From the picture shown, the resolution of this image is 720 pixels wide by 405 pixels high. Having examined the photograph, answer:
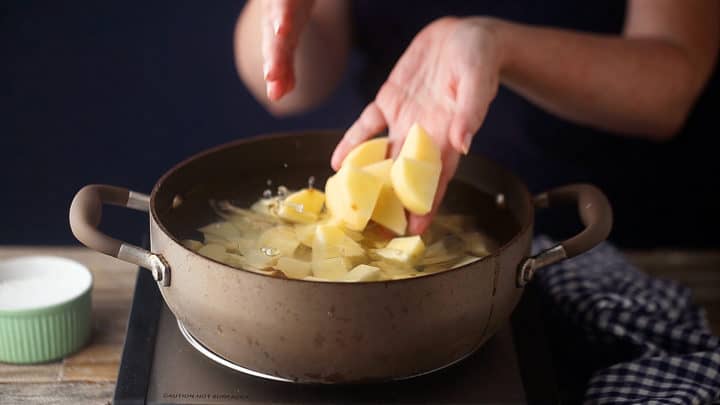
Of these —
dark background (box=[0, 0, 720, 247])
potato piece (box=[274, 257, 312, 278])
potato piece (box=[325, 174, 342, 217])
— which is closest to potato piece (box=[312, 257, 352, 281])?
potato piece (box=[274, 257, 312, 278])

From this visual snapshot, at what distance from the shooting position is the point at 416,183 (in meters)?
1.28

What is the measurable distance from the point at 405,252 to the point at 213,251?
25 centimetres

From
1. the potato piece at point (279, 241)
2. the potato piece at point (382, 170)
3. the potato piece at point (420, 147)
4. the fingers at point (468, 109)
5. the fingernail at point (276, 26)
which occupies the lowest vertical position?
the potato piece at point (279, 241)

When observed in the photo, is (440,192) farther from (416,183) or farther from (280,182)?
(280,182)

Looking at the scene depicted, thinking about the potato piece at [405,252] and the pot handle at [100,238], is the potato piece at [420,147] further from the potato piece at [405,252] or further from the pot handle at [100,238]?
the pot handle at [100,238]

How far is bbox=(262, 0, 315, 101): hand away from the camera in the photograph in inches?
54.2

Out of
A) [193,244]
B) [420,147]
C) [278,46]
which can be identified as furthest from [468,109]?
[193,244]

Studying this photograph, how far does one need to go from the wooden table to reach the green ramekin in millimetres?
17

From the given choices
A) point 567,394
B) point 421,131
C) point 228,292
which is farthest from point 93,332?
point 567,394

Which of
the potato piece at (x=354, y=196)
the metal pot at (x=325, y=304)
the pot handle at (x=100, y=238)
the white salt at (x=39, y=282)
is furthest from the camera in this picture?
the white salt at (x=39, y=282)

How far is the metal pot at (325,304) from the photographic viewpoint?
3.41 feet

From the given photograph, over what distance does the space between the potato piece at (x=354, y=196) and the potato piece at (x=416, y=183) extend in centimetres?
3

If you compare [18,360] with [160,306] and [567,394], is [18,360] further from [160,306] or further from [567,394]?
[567,394]

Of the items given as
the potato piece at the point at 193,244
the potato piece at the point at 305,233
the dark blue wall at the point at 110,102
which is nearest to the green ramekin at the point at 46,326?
the potato piece at the point at 193,244
